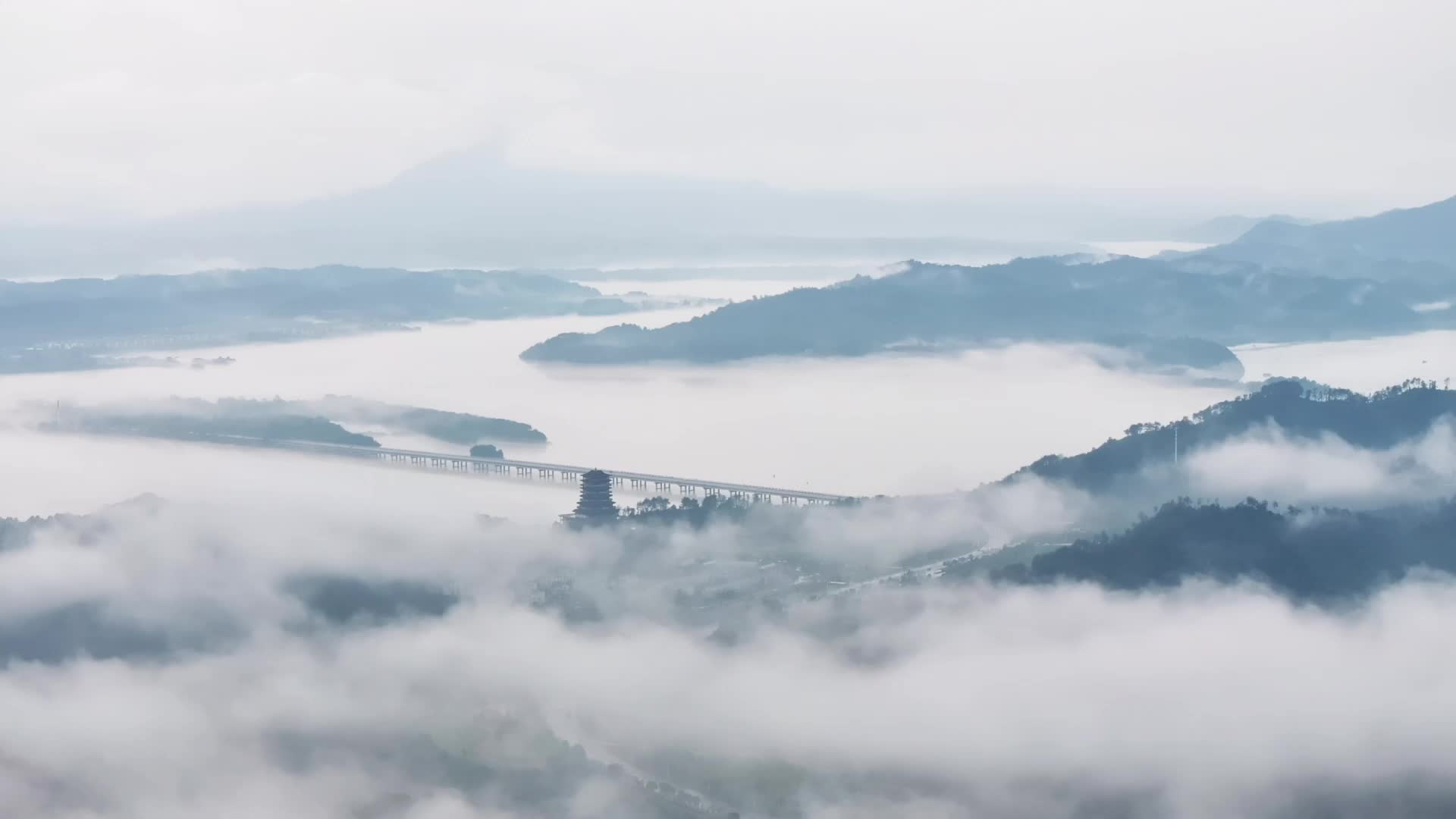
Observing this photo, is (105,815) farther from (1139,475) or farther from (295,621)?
(1139,475)

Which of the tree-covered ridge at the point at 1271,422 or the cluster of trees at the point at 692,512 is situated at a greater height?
the tree-covered ridge at the point at 1271,422

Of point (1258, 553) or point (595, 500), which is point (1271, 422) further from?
point (595, 500)

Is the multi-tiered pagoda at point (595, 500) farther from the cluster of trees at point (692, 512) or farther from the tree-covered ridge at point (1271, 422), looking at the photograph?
the tree-covered ridge at point (1271, 422)

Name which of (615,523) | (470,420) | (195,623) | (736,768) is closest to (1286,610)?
(736,768)

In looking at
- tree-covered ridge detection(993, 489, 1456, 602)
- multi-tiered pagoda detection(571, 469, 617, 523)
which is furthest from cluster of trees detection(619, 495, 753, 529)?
tree-covered ridge detection(993, 489, 1456, 602)

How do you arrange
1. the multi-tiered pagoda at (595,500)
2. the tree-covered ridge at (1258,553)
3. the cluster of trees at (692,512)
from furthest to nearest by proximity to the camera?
the multi-tiered pagoda at (595,500) < the cluster of trees at (692,512) < the tree-covered ridge at (1258,553)

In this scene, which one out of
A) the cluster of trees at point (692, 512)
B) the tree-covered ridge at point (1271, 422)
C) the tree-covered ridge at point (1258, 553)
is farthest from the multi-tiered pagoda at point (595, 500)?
the tree-covered ridge at point (1258, 553)

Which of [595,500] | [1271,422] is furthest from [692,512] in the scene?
[1271,422]
